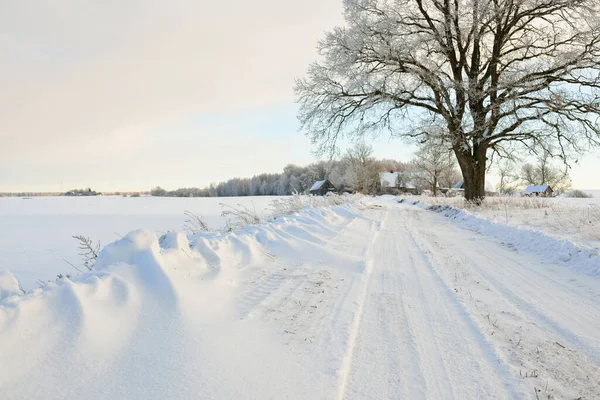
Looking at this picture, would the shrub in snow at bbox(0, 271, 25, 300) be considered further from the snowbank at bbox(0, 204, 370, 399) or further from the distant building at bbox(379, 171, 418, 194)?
the distant building at bbox(379, 171, 418, 194)

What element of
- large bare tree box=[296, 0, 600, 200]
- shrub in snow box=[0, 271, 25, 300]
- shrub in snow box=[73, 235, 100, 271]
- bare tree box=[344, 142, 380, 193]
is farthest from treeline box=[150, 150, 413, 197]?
shrub in snow box=[0, 271, 25, 300]

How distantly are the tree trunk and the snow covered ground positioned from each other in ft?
35.8

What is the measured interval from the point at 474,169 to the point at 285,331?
1433cm

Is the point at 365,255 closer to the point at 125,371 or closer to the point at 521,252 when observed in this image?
Answer: the point at 521,252

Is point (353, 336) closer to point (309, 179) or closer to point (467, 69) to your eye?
point (467, 69)

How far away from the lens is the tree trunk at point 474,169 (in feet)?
47.1

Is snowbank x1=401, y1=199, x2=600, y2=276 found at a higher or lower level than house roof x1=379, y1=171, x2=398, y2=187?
lower

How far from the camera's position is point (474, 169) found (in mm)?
14516

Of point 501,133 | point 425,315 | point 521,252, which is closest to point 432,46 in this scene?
point 501,133

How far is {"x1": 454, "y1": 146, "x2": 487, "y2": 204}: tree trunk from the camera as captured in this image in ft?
47.1

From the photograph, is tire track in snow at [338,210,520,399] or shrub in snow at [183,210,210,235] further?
shrub in snow at [183,210,210,235]

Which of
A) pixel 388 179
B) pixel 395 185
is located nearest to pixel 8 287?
pixel 395 185

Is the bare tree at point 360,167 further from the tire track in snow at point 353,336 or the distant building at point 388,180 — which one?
the tire track in snow at point 353,336

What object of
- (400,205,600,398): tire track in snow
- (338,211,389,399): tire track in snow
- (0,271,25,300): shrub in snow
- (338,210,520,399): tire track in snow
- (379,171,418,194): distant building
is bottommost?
(400,205,600,398): tire track in snow
